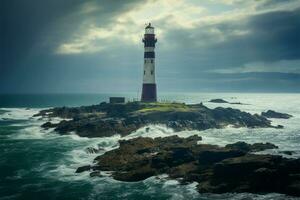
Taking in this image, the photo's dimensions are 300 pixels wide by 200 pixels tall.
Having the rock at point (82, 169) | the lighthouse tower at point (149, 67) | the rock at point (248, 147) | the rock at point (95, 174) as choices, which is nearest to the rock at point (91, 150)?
the rock at point (82, 169)

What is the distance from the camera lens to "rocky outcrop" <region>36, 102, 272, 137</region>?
5822 cm

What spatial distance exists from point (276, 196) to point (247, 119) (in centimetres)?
4649

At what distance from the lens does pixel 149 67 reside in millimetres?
76375

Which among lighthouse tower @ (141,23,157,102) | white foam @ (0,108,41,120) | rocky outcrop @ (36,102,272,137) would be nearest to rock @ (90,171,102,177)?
rocky outcrop @ (36,102,272,137)

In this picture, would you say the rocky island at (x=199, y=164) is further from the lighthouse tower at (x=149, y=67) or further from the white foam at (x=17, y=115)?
the white foam at (x=17, y=115)

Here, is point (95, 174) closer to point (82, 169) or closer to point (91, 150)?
point (82, 169)

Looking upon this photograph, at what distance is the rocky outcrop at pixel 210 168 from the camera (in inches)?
1145

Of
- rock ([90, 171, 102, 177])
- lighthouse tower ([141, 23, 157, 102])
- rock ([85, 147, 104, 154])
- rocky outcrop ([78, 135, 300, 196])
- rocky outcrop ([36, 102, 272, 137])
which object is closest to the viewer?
rocky outcrop ([78, 135, 300, 196])

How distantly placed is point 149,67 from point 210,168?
149ft

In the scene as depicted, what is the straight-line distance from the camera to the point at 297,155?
40.0 m

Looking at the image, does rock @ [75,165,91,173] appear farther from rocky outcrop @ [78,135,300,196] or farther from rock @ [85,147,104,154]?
rock @ [85,147,104,154]

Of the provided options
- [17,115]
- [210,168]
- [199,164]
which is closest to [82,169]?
[199,164]

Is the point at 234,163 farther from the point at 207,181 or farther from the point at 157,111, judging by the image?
the point at 157,111

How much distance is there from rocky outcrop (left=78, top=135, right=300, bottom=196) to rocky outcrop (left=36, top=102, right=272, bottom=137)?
54.1 feet
